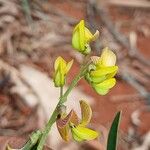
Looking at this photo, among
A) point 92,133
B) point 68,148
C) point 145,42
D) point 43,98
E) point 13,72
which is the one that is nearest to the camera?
point 92,133

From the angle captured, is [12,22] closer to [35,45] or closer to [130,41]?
[35,45]

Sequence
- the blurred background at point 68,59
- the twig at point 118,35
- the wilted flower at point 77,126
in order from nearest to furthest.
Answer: the wilted flower at point 77,126
the blurred background at point 68,59
the twig at point 118,35

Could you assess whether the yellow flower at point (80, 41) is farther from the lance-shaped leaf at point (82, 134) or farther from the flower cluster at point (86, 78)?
the lance-shaped leaf at point (82, 134)

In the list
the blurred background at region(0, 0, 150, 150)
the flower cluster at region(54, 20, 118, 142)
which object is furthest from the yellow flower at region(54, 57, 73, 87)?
the blurred background at region(0, 0, 150, 150)

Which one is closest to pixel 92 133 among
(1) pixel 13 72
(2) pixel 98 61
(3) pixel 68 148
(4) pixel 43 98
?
(2) pixel 98 61

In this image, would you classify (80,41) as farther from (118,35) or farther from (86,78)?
(118,35)

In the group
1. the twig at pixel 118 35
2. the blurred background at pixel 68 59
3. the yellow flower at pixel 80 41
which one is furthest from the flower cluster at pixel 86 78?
the twig at pixel 118 35
